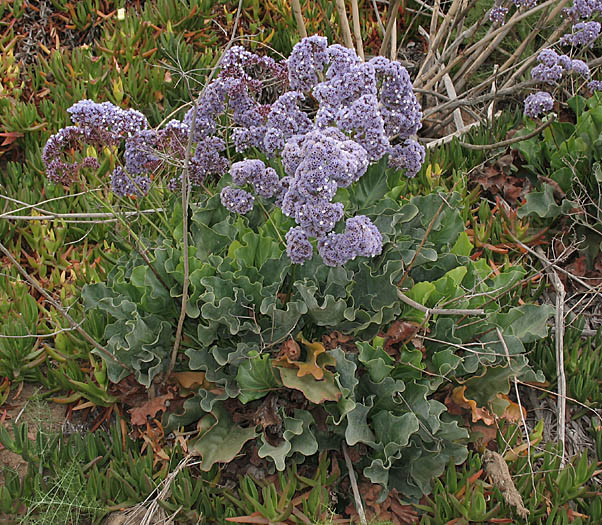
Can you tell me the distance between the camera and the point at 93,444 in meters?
2.56

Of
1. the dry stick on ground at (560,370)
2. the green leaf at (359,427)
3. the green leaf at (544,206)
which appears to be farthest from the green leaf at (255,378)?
the green leaf at (544,206)

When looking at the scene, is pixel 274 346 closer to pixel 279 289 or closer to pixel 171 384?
pixel 279 289

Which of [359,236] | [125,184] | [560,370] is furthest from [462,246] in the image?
[125,184]

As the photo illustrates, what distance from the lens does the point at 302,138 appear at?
7.90 ft

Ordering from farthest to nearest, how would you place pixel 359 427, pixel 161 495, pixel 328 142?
pixel 359 427 → pixel 161 495 → pixel 328 142

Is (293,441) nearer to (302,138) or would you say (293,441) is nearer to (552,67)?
(302,138)

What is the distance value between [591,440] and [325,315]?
127 cm

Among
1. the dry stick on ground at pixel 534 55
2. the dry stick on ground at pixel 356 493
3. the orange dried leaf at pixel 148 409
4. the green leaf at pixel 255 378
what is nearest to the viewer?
the dry stick on ground at pixel 356 493

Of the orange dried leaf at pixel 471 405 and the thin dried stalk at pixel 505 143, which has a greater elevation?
the thin dried stalk at pixel 505 143

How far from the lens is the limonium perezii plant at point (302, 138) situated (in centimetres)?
213

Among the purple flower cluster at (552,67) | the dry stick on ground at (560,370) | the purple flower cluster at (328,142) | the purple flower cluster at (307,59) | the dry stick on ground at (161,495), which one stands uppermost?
the purple flower cluster at (307,59)

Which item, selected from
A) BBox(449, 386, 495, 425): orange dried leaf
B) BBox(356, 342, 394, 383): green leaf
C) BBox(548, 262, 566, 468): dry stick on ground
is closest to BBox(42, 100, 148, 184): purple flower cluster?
BBox(356, 342, 394, 383): green leaf

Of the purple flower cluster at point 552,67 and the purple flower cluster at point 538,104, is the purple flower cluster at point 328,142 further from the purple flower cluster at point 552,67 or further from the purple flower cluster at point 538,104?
the purple flower cluster at point 552,67

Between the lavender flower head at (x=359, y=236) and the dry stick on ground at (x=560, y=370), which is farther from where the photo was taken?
the dry stick on ground at (x=560, y=370)
